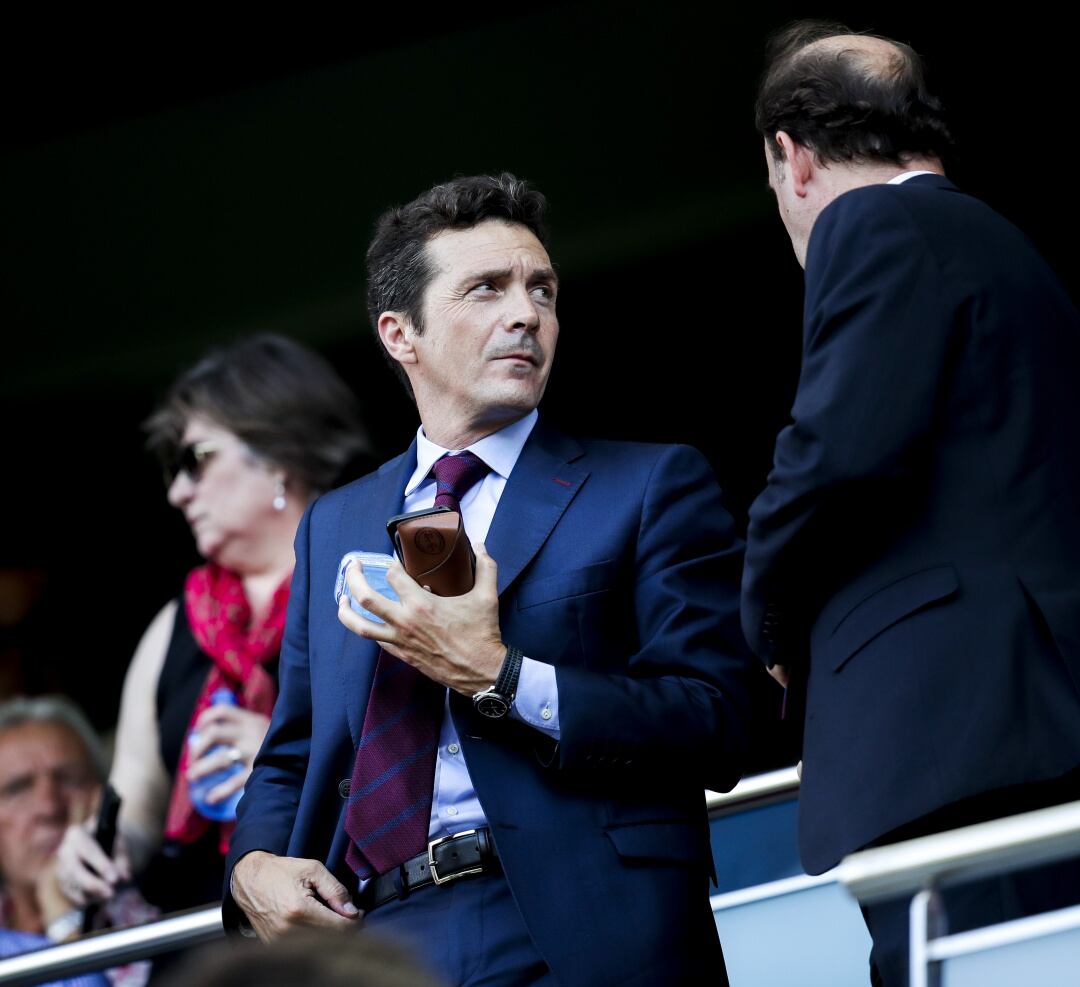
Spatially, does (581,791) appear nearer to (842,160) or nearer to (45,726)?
(842,160)

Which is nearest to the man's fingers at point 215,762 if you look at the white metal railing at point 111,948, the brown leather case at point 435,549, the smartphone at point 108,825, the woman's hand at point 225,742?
the woman's hand at point 225,742

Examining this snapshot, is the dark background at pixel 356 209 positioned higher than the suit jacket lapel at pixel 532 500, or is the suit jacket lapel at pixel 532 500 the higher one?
the dark background at pixel 356 209

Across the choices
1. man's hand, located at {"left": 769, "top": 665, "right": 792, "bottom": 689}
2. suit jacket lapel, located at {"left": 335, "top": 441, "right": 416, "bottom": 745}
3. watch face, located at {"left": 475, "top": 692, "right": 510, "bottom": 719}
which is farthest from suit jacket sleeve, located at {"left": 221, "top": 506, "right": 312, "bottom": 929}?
man's hand, located at {"left": 769, "top": 665, "right": 792, "bottom": 689}

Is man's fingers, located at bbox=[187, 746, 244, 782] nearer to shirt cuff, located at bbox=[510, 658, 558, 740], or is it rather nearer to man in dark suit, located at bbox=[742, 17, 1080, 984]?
shirt cuff, located at bbox=[510, 658, 558, 740]

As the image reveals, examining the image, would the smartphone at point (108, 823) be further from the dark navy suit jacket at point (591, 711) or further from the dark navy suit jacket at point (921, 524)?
the dark navy suit jacket at point (921, 524)

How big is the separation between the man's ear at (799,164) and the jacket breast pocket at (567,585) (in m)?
0.61

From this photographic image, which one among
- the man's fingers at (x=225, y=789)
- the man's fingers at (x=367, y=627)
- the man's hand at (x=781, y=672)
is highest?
the man's fingers at (x=367, y=627)

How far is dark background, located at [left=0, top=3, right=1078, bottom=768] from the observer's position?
6.04m

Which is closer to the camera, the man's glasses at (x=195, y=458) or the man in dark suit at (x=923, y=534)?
the man in dark suit at (x=923, y=534)

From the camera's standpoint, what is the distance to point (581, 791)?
8.47 ft

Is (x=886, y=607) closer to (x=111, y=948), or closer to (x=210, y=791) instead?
(x=111, y=948)

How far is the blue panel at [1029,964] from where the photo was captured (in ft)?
6.25

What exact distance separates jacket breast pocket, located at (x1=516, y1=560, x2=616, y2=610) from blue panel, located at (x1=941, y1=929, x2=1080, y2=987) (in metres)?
0.91

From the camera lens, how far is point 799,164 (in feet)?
8.64
